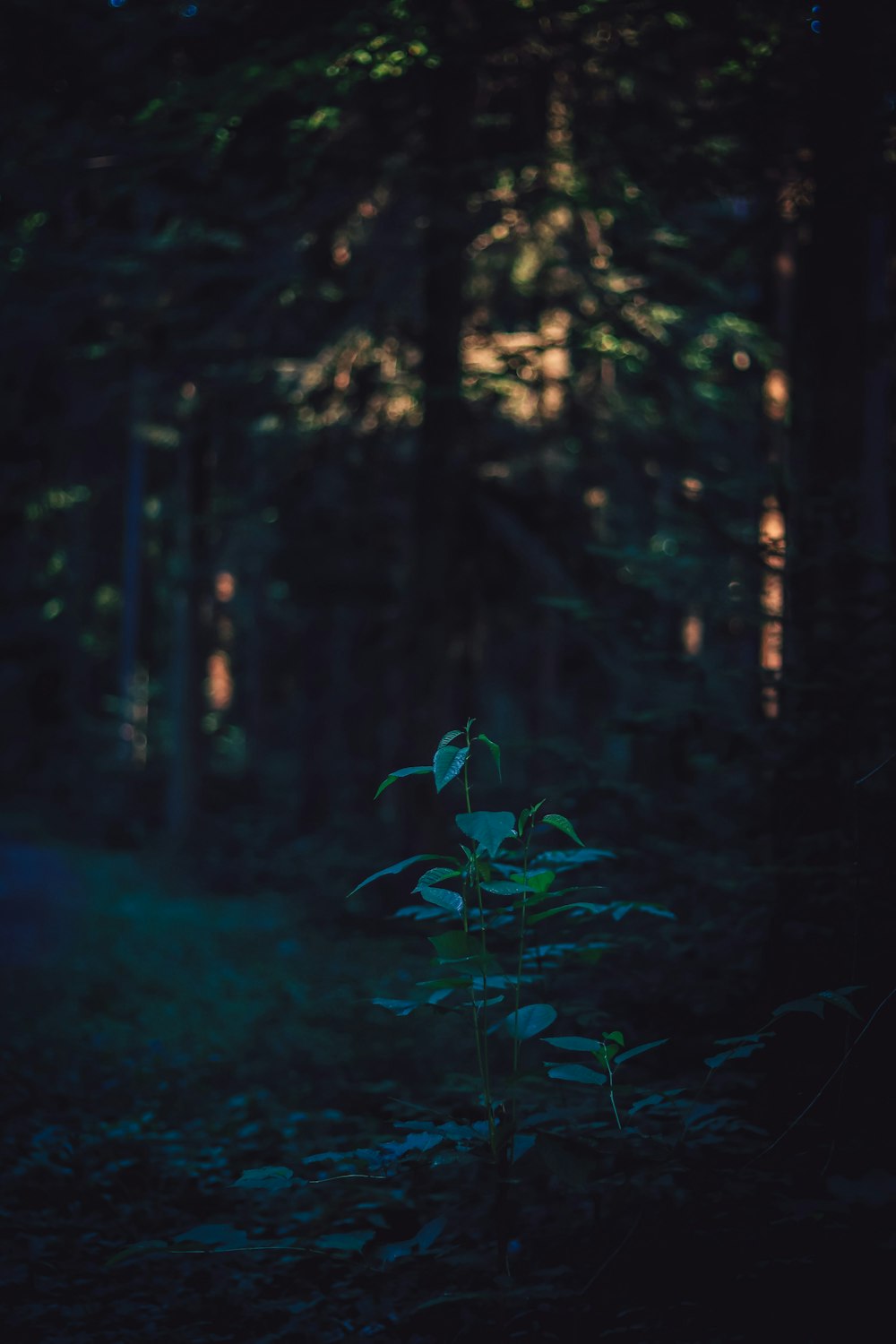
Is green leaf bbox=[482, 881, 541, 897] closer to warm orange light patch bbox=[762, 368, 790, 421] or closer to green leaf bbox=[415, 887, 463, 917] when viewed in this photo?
green leaf bbox=[415, 887, 463, 917]

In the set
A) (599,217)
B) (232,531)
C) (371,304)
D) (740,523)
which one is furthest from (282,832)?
(599,217)

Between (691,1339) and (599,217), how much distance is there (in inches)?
360

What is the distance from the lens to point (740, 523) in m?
15.8

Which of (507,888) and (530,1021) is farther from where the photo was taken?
(507,888)

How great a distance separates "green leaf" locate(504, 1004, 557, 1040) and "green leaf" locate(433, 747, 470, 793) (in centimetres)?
73

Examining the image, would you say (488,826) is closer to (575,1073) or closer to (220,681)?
(575,1073)

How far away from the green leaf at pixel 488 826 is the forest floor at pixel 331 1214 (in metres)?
0.93

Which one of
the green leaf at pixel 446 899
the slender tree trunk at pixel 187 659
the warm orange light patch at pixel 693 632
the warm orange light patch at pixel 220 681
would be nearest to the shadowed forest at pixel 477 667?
the green leaf at pixel 446 899

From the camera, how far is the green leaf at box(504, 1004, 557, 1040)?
307 centimetres

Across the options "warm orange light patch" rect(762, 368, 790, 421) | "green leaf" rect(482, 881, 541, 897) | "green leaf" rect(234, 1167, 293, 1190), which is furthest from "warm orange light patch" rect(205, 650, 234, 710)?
"green leaf" rect(482, 881, 541, 897)

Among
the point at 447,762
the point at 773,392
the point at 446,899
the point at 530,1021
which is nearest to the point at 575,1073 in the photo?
the point at 530,1021

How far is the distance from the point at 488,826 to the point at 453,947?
0.53 m

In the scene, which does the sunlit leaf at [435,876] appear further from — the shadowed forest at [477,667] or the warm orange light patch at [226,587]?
the warm orange light patch at [226,587]

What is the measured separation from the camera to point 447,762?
119 inches
